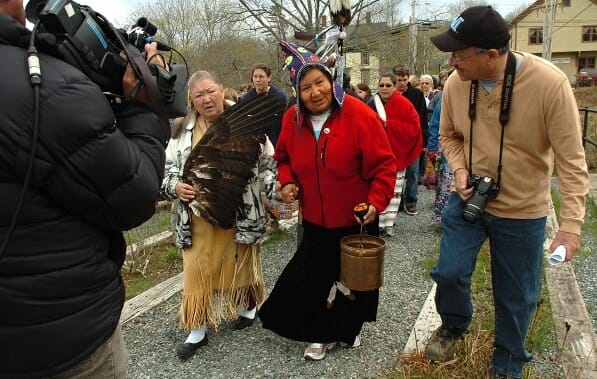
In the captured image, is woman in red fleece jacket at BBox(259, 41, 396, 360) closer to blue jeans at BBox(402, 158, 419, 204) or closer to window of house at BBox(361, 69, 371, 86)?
blue jeans at BBox(402, 158, 419, 204)

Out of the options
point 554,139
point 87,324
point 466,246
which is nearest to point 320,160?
point 466,246

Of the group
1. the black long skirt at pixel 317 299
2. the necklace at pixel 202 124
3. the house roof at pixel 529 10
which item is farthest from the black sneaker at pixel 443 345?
the house roof at pixel 529 10

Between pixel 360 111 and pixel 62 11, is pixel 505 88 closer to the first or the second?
pixel 360 111

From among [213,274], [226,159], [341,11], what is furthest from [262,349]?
[341,11]

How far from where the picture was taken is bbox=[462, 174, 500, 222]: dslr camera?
8.05 ft

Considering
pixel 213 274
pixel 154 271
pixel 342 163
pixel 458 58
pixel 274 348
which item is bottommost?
pixel 154 271

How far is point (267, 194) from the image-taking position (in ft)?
11.0

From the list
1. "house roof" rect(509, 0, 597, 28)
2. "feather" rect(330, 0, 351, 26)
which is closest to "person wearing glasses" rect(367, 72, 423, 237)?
"feather" rect(330, 0, 351, 26)

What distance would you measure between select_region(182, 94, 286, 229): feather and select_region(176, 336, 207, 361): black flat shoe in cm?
85

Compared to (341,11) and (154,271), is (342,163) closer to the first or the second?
(341,11)

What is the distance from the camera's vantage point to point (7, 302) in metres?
1.32

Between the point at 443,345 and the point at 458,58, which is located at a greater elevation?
the point at 458,58

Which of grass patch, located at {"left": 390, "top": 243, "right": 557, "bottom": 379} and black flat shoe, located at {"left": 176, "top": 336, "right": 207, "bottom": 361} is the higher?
grass patch, located at {"left": 390, "top": 243, "right": 557, "bottom": 379}

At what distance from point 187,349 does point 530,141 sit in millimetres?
2448
